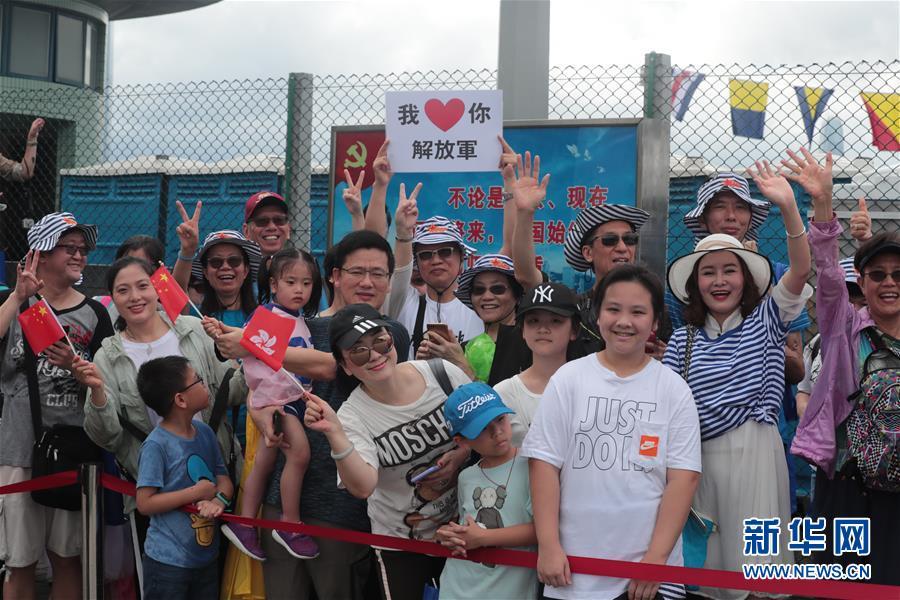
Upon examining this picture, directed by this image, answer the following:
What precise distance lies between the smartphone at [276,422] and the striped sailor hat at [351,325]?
0.41 m

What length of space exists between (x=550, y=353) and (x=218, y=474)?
5.47 feet

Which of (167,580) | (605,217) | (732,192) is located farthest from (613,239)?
(167,580)

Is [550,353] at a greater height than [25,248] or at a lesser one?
lesser

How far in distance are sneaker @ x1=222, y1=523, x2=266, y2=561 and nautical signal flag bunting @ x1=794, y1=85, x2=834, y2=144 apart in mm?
3518

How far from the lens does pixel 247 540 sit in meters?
3.87

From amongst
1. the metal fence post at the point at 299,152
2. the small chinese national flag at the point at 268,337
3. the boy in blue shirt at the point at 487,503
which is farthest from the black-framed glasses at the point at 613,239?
the metal fence post at the point at 299,152

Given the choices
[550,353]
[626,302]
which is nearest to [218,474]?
[550,353]

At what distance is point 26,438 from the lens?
4.66 metres

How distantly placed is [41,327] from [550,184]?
276cm

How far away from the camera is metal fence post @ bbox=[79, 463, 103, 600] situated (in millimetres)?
4293

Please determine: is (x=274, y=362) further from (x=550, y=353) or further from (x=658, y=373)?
(x=658, y=373)

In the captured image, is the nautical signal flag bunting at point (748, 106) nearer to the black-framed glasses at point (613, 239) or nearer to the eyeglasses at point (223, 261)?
the black-framed glasses at point (613, 239)

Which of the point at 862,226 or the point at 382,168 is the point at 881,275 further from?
the point at 382,168

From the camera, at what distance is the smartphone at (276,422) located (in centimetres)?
368
